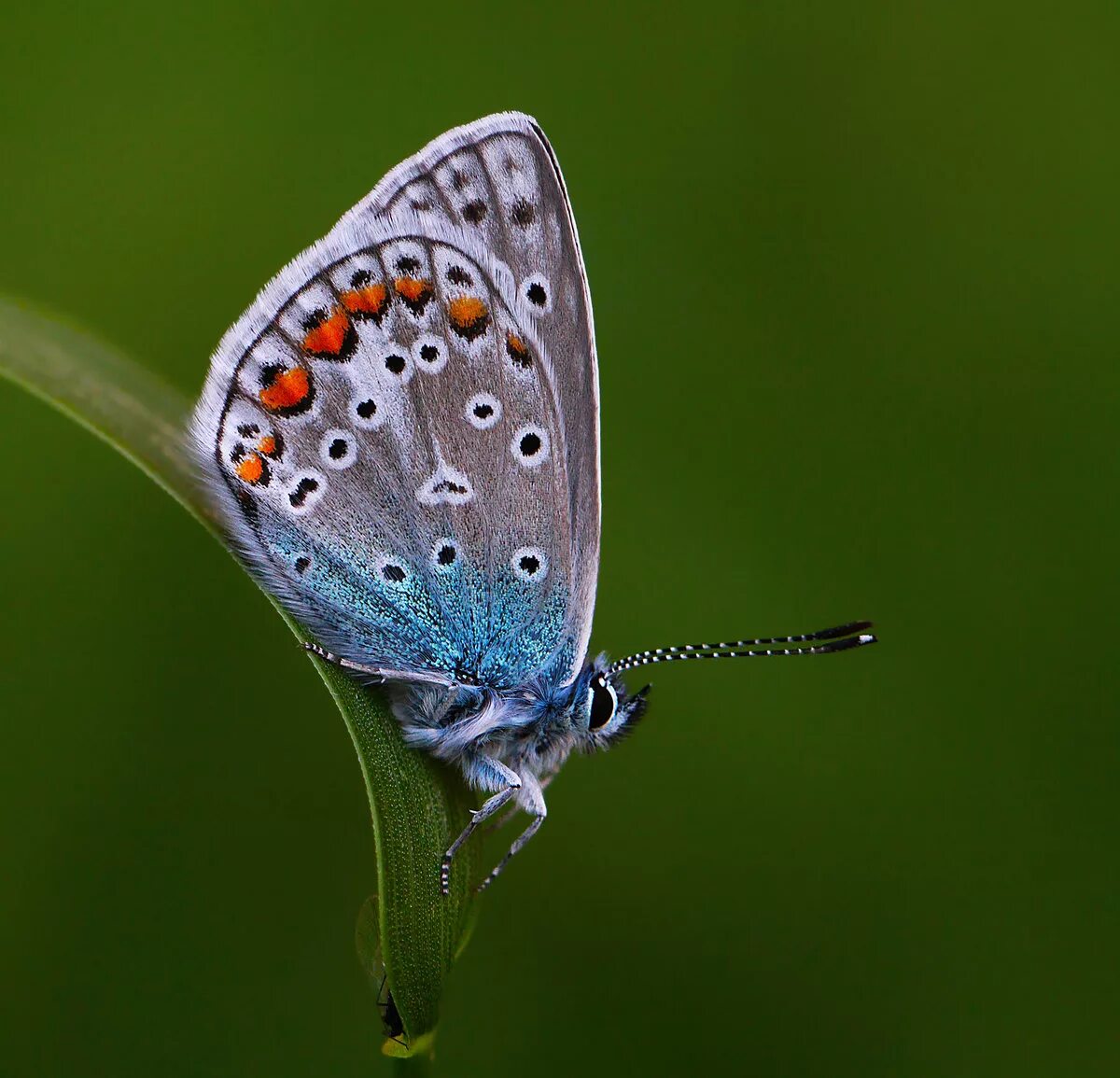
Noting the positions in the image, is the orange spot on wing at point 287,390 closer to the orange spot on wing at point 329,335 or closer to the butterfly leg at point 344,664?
the orange spot on wing at point 329,335

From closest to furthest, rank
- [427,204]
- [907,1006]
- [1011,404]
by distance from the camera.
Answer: [427,204] → [907,1006] → [1011,404]

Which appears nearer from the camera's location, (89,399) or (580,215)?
(89,399)

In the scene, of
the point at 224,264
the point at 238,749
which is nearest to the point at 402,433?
the point at 238,749

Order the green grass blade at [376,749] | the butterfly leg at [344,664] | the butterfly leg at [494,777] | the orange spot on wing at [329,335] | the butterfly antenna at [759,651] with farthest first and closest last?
1. the butterfly antenna at [759,651]
2. the orange spot on wing at [329,335]
3. the butterfly leg at [494,777]
4. the butterfly leg at [344,664]
5. the green grass blade at [376,749]

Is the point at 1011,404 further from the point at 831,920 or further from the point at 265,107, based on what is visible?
the point at 265,107

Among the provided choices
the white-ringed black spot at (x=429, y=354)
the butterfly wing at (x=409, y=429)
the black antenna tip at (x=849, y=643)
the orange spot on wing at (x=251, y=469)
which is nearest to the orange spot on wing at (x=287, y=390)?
the butterfly wing at (x=409, y=429)

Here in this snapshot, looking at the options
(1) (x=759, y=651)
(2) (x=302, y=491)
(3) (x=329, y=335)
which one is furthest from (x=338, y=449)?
(1) (x=759, y=651)
